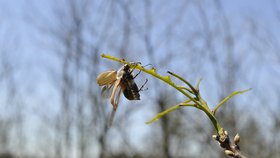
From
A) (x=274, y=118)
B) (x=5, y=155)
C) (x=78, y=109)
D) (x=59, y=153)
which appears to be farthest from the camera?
(x=5, y=155)

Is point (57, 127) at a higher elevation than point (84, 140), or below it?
higher

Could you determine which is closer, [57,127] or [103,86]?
[103,86]

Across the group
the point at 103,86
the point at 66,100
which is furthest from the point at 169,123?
the point at 103,86

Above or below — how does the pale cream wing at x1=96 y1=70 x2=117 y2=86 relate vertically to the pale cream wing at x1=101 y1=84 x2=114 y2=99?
above

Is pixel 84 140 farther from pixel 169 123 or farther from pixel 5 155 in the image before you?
pixel 5 155

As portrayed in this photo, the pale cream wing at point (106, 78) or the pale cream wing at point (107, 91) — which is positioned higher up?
the pale cream wing at point (106, 78)
